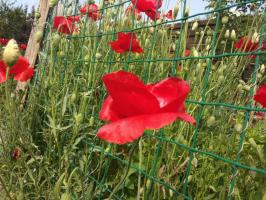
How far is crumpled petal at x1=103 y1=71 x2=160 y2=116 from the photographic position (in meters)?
0.63

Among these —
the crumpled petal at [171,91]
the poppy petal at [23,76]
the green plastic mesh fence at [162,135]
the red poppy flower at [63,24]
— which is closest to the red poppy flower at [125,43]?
the green plastic mesh fence at [162,135]

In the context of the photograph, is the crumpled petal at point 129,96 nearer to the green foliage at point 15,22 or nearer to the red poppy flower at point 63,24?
the red poppy flower at point 63,24

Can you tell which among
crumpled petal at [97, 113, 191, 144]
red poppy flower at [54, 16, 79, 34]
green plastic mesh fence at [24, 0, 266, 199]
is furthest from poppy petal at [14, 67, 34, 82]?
crumpled petal at [97, 113, 191, 144]

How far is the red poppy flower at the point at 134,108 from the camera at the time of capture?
1.93 feet

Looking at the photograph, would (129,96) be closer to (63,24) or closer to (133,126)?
(133,126)

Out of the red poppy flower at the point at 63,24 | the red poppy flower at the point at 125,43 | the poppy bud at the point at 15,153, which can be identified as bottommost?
the poppy bud at the point at 15,153

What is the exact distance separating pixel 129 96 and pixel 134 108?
2 centimetres

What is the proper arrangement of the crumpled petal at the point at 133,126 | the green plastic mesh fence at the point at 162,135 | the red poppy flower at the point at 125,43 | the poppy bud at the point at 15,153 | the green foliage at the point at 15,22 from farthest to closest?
the green foliage at the point at 15,22 < the poppy bud at the point at 15,153 < the red poppy flower at the point at 125,43 < the green plastic mesh fence at the point at 162,135 < the crumpled petal at the point at 133,126

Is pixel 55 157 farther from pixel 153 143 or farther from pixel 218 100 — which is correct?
pixel 218 100

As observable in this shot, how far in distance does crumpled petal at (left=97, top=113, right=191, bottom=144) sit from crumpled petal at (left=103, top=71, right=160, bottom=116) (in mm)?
22

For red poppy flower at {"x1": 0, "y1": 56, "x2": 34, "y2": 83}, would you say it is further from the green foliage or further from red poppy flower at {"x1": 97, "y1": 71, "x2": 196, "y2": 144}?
the green foliage

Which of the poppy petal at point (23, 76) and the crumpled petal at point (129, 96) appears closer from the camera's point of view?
the crumpled petal at point (129, 96)

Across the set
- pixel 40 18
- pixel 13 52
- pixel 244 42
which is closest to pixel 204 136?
pixel 244 42

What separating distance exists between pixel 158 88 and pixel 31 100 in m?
1.35
